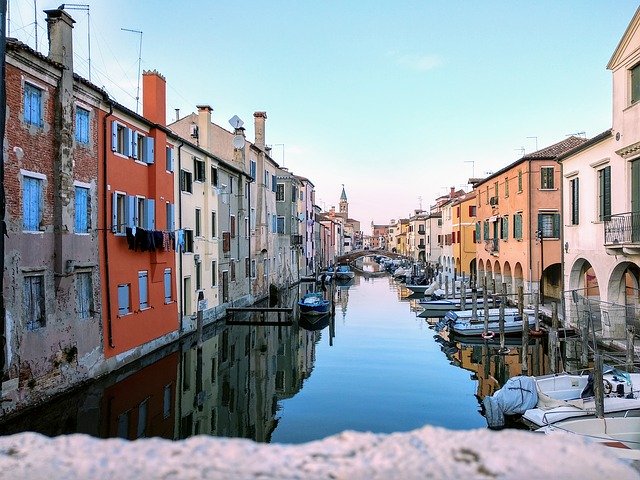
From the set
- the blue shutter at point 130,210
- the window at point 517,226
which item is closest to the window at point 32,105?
the blue shutter at point 130,210

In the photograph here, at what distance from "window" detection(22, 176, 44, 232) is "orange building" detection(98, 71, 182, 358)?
3.27 metres

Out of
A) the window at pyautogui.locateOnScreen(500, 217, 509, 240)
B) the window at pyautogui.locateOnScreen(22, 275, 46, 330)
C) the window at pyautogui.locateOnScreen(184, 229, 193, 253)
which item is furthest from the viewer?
→ the window at pyautogui.locateOnScreen(500, 217, 509, 240)

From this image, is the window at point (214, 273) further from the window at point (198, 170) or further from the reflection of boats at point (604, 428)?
the reflection of boats at point (604, 428)

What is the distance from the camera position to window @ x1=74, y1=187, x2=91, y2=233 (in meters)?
16.4

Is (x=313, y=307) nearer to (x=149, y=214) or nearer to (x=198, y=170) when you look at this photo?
(x=198, y=170)

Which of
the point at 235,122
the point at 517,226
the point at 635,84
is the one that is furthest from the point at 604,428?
the point at 235,122

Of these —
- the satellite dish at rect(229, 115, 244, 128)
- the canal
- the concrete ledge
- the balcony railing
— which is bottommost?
the canal

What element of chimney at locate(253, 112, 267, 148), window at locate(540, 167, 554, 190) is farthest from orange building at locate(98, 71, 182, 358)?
window at locate(540, 167, 554, 190)

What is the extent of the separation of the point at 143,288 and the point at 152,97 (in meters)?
8.33

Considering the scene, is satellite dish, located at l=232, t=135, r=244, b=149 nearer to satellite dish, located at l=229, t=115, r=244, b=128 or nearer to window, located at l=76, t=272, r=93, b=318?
satellite dish, located at l=229, t=115, r=244, b=128

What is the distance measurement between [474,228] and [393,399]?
A: 37.8 meters

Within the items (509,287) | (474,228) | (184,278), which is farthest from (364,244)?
(184,278)

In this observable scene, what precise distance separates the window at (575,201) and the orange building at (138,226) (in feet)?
58.0

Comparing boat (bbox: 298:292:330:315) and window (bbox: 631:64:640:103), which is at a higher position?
window (bbox: 631:64:640:103)
